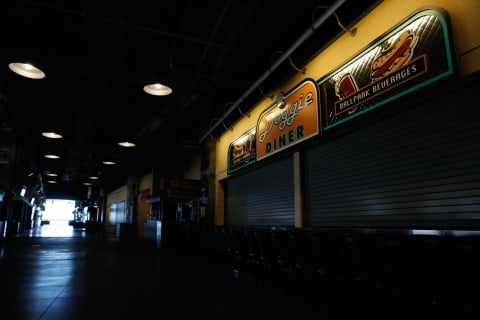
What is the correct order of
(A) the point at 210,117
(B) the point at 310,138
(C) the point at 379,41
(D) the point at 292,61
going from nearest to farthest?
(C) the point at 379,41, (B) the point at 310,138, (D) the point at 292,61, (A) the point at 210,117

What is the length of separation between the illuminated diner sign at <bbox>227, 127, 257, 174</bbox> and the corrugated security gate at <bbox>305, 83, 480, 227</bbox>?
2.14 meters

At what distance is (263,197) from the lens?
6156 mm

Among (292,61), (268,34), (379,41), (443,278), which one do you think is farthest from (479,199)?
(268,34)

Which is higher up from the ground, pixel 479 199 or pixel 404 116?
pixel 404 116

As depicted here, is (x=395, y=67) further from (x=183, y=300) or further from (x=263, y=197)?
(x=263, y=197)

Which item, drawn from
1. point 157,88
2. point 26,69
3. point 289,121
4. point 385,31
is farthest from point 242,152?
point 26,69

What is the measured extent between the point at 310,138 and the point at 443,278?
8.72 ft

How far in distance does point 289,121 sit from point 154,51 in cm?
314

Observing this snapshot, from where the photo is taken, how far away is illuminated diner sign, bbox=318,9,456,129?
2889 millimetres

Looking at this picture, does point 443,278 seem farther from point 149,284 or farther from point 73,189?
point 73,189

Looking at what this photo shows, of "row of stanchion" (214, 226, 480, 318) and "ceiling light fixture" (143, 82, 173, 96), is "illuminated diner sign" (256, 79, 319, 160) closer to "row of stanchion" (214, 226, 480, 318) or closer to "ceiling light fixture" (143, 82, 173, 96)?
"row of stanchion" (214, 226, 480, 318)

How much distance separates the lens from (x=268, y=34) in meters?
5.52

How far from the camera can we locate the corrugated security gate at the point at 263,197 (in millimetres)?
5426

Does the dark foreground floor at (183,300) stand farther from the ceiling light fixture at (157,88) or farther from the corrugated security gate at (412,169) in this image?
the ceiling light fixture at (157,88)
